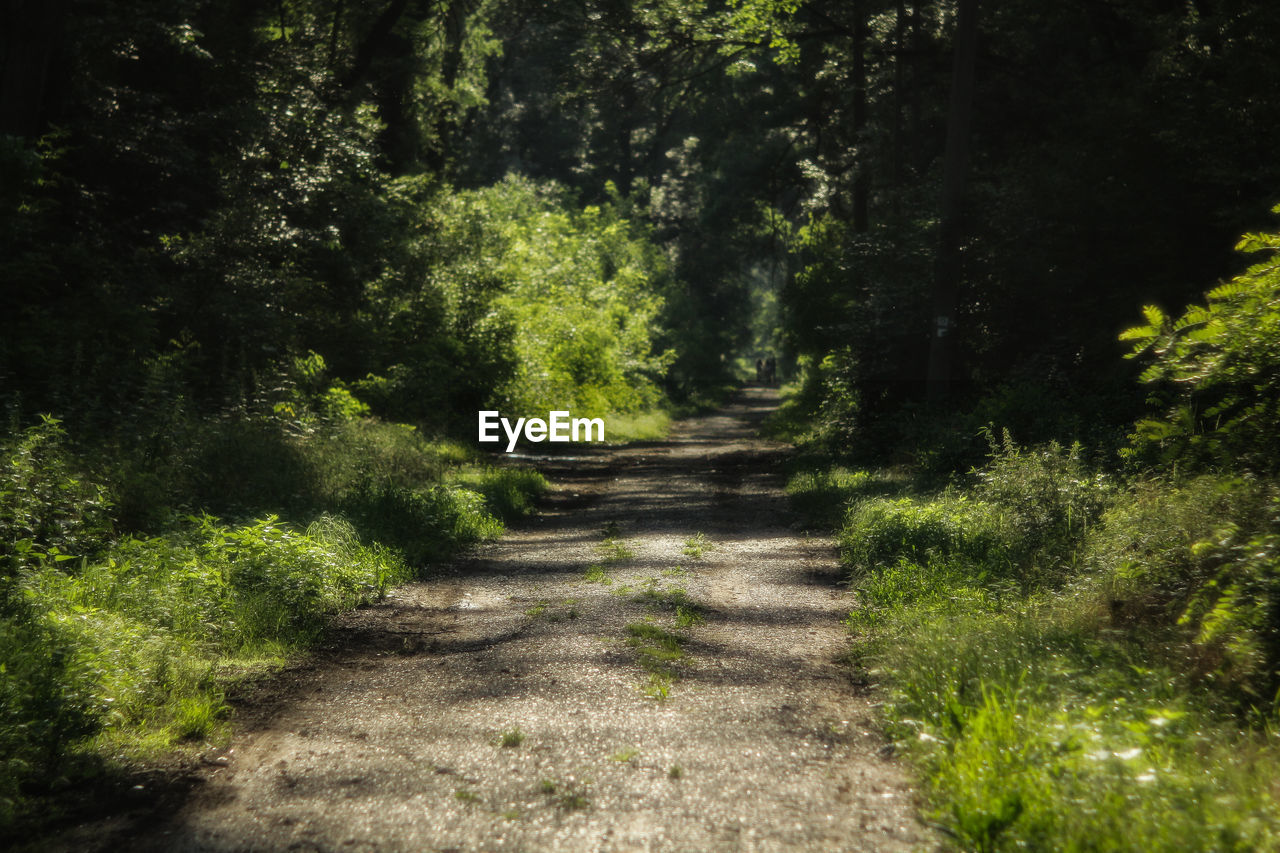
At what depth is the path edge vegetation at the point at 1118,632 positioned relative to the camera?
432cm

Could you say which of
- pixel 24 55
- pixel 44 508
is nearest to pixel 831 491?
pixel 44 508

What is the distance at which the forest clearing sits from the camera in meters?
5.10

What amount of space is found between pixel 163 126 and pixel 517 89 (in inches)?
1469

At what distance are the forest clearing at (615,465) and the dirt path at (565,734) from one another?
4 cm

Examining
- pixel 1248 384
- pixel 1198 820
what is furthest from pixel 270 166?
pixel 1198 820

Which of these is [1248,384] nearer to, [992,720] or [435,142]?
[992,720]

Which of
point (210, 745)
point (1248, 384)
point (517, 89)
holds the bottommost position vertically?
point (210, 745)

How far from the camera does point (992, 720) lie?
17.1 ft

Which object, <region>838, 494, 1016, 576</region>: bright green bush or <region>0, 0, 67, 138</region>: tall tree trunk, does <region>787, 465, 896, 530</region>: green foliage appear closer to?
<region>838, 494, 1016, 576</region>: bright green bush

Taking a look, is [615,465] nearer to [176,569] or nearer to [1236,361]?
[176,569]

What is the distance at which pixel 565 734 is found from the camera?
5.81 meters

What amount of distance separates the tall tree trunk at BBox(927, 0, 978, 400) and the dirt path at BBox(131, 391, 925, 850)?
9059 mm

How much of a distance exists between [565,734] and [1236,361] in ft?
16.8

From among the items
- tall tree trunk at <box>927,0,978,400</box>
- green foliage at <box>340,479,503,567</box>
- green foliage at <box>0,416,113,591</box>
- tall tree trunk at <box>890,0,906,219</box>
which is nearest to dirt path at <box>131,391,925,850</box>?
green foliage at <box>340,479,503,567</box>
